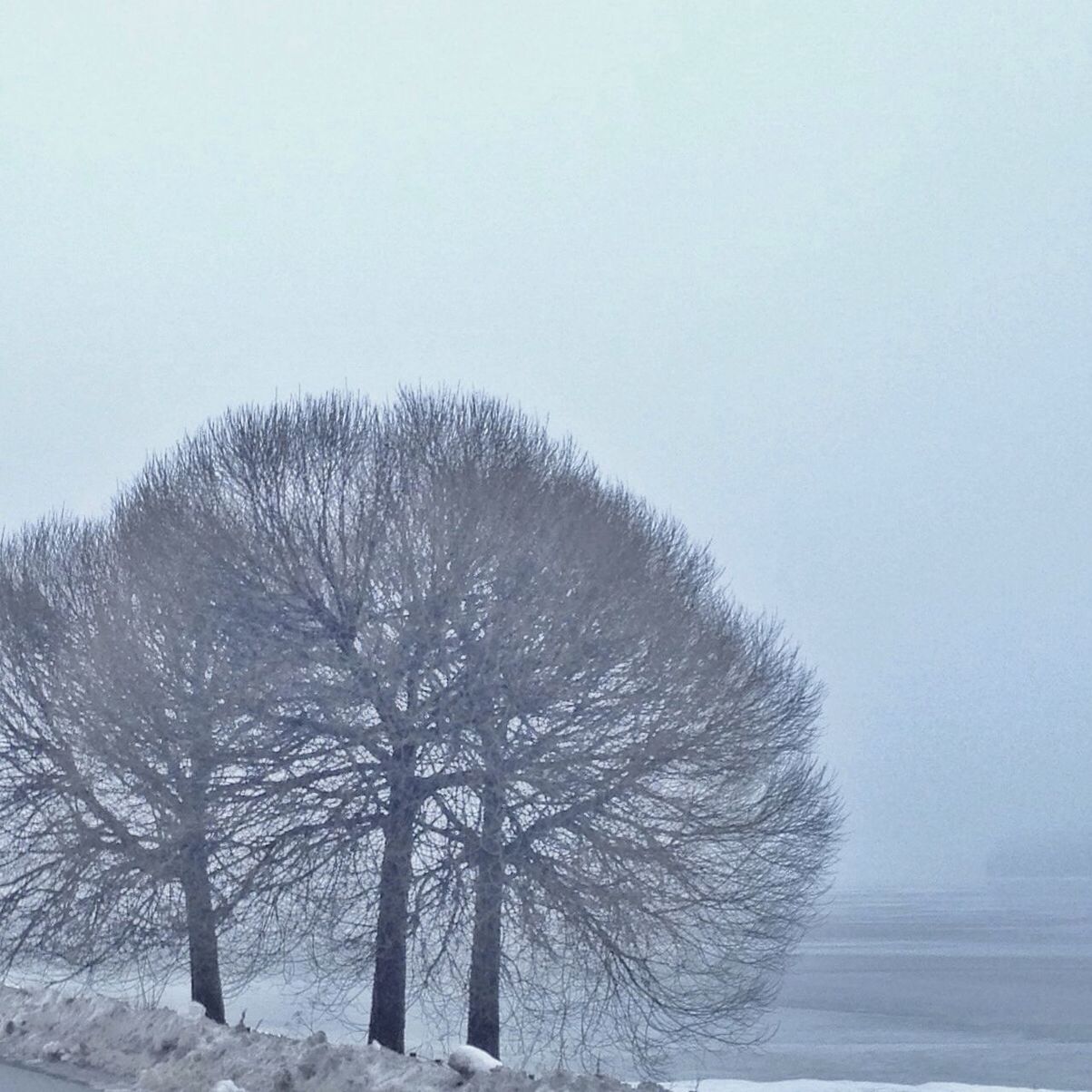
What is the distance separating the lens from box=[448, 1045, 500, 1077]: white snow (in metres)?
11.4

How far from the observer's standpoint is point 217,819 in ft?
59.3

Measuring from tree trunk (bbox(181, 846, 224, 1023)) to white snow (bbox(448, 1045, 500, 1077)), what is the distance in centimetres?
739

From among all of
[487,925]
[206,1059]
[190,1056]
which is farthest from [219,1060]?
[487,925]

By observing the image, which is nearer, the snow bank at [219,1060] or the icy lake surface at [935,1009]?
the snow bank at [219,1060]

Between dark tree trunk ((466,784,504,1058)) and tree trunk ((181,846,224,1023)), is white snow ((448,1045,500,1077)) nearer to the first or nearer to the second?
dark tree trunk ((466,784,504,1058))

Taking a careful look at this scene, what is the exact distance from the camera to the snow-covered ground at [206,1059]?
37.5 ft

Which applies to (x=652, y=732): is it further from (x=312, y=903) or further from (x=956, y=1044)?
(x=956, y=1044)

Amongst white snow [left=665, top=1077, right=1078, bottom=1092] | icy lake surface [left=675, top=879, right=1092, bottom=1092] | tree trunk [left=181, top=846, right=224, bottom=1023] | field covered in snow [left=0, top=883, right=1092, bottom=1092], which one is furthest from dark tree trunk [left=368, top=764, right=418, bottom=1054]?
icy lake surface [left=675, top=879, right=1092, bottom=1092]

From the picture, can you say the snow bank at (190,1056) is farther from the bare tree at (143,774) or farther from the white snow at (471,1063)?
the bare tree at (143,774)

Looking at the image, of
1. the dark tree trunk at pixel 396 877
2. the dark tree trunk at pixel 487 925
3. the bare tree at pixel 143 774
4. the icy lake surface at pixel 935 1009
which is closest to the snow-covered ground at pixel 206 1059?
the bare tree at pixel 143 774

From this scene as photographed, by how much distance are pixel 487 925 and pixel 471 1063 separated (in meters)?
6.03

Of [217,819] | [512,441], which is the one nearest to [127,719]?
[217,819]

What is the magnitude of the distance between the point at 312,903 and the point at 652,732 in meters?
4.63

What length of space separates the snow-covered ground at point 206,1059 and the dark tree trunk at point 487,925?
2594 millimetres
